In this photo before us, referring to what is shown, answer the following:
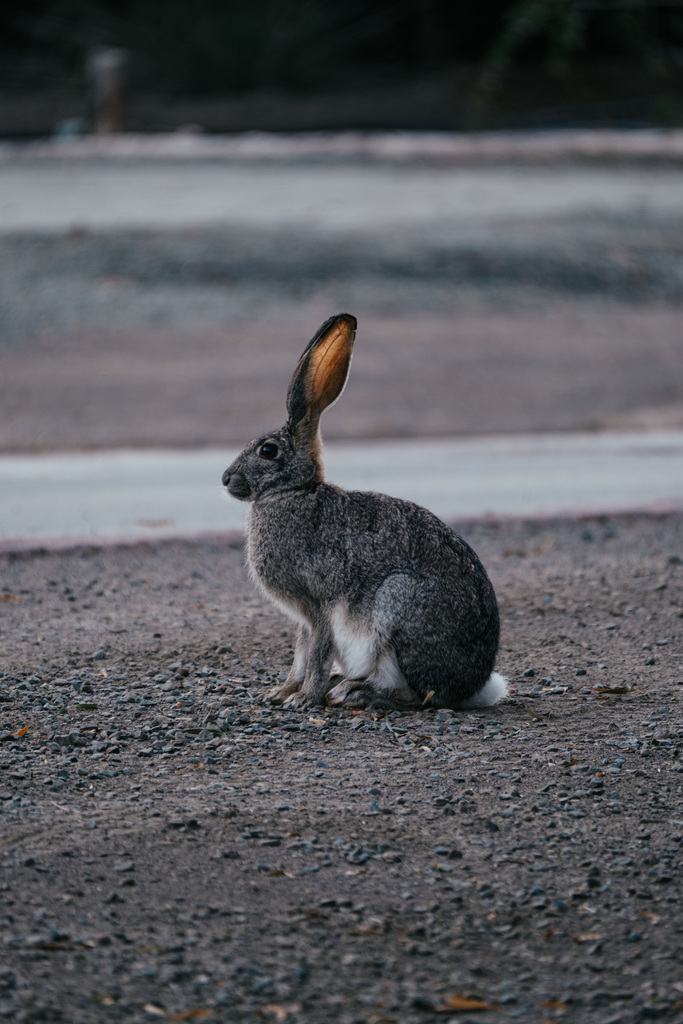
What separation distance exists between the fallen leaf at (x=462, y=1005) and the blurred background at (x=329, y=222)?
299 inches

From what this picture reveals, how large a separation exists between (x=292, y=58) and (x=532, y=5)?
13.5 ft

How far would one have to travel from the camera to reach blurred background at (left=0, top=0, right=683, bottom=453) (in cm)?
1177

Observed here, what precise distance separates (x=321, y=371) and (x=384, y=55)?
2051 cm

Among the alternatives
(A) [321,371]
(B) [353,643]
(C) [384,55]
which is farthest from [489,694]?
(C) [384,55]

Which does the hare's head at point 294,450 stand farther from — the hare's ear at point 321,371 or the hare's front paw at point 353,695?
the hare's front paw at point 353,695

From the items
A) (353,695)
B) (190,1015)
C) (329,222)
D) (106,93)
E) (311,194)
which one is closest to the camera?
(190,1015)

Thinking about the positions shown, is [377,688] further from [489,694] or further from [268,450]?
[268,450]

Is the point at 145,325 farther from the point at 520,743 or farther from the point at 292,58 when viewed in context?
the point at 292,58

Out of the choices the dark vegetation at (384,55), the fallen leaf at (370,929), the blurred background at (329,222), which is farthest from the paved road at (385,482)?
the dark vegetation at (384,55)

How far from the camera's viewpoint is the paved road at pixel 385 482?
804 cm

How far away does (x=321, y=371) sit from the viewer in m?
4.79

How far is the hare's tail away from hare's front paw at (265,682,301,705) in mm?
602

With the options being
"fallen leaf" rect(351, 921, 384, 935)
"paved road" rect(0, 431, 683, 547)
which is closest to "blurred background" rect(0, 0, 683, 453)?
"paved road" rect(0, 431, 683, 547)

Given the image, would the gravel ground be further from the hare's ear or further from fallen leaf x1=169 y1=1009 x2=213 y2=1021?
the hare's ear
